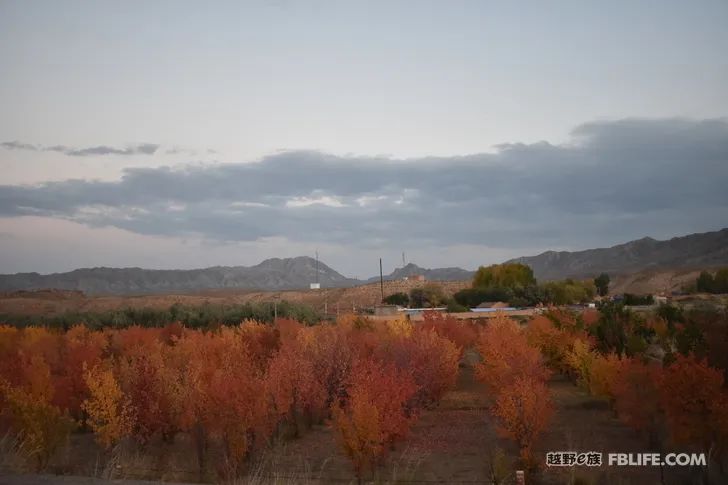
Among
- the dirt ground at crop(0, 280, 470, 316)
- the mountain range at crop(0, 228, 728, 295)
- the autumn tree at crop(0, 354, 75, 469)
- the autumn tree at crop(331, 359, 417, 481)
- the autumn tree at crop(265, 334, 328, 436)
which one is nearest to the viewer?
the autumn tree at crop(331, 359, 417, 481)

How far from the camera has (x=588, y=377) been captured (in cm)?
2397

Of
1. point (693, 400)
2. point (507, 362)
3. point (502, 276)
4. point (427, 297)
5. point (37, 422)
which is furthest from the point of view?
point (502, 276)

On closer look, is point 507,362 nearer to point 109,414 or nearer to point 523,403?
point 523,403

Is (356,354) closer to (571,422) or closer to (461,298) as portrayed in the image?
(571,422)

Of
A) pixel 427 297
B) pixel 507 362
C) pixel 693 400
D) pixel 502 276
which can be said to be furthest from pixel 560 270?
pixel 693 400

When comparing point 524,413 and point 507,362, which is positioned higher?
point 507,362

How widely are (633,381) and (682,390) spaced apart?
10.6 ft

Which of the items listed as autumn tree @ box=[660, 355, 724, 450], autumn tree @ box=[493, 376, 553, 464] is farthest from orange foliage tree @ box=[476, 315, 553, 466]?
autumn tree @ box=[660, 355, 724, 450]

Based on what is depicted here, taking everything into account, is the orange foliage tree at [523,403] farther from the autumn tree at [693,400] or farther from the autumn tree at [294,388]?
the autumn tree at [294,388]

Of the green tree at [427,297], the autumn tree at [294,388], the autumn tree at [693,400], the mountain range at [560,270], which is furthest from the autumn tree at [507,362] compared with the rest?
the mountain range at [560,270]

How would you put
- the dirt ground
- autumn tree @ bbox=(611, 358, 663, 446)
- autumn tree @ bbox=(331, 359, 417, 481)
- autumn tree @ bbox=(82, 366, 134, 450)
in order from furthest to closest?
1. the dirt ground
2. autumn tree @ bbox=(82, 366, 134, 450)
3. autumn tree @ bbox=(611, 358, 663, 446)
4. autumn tree @ bbox=(331, 359, 417, 481)

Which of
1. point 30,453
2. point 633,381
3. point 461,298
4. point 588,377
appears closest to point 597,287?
point 461,298

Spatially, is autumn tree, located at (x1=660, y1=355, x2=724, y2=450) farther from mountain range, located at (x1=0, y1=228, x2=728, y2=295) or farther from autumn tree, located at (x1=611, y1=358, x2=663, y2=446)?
mountain range, located at (x1=0, y1=228, x2=728, y2=295)

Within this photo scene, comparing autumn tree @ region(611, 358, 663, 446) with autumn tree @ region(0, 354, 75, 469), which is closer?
autumn tree @ region(0, 354, 75, 469)
